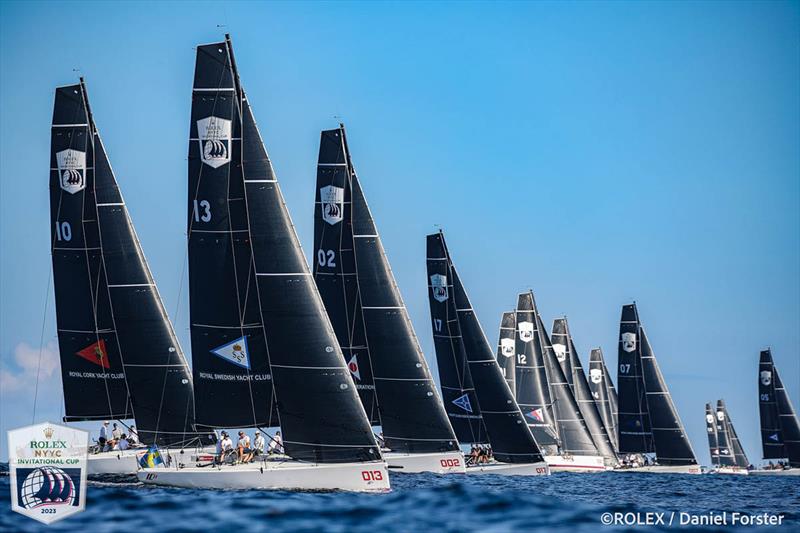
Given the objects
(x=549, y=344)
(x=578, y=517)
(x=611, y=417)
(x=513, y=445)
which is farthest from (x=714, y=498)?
(x=611, y=417)

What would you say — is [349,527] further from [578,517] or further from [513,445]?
[513,445]

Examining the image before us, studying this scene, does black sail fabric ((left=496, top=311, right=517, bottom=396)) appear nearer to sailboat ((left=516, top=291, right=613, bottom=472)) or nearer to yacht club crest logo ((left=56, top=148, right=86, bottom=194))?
sailboat ((left=516, top=291, right=613, bottom=472))

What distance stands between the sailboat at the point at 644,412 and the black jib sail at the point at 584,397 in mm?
2140

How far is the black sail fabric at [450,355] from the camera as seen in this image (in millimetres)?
53344

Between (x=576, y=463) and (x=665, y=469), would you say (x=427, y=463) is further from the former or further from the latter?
(x=665, y=469)

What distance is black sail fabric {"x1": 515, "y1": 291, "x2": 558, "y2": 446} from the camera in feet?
212

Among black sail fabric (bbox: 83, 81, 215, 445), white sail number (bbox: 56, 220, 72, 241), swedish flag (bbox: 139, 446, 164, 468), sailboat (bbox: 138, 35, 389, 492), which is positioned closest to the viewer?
sailboat (bbox: 138, 35, 389, 492)

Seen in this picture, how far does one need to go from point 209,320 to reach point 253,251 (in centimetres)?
442

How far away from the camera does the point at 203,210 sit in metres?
37.1

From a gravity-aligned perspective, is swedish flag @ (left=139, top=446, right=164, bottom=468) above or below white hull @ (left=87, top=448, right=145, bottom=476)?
above

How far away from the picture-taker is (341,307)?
4828cm

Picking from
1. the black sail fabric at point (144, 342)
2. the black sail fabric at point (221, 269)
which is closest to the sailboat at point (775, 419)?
the black sail fabric at point (144, 342)

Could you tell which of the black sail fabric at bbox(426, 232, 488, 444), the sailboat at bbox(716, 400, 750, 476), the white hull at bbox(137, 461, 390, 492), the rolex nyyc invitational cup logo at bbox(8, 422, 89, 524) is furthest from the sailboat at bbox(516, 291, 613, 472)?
the sailboat at bbox(716, 400, 750, 476)

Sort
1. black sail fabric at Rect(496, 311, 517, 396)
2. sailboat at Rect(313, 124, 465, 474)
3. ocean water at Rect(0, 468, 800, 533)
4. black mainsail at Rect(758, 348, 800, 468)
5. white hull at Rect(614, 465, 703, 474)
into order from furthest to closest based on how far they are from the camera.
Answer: black mainsail at Rect(758, 348, 800, 468) < white hull at Rect(614, 465, 703, 474) < black sail fabric at Rect(496, 311, 517, 396) < sailboat at Rect(313, 124, 465, 474) < ocean water at Rect(0, 468, 800, 533)
